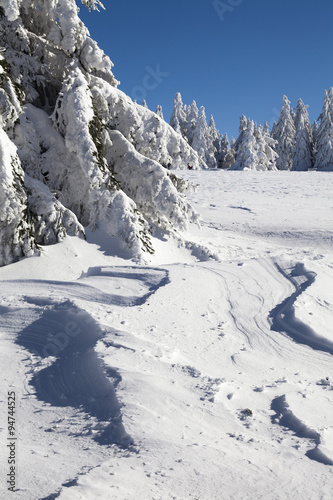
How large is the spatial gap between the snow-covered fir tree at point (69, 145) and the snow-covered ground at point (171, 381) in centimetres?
120

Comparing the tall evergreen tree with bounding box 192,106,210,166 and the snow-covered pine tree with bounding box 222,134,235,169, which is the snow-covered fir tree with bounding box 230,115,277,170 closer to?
the tall evergreen tree with bounding box 192,106,210,166

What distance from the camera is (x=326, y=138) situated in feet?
150

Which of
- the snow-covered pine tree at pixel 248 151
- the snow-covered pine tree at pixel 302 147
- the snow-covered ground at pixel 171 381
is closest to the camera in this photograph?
the snow-covered ground at pixel 171 381

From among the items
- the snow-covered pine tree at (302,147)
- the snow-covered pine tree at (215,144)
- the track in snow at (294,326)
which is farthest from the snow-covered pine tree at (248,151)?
the track in snow at (294,326)

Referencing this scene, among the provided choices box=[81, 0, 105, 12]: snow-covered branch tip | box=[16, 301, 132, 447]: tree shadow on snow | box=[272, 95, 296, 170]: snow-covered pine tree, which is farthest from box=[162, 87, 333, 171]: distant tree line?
box=[16, 301, 132, 447]: tree shadow on snow

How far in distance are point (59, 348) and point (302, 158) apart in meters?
52.2

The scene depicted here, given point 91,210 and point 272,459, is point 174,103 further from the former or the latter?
point 272,459

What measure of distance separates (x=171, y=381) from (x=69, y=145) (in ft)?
20.4

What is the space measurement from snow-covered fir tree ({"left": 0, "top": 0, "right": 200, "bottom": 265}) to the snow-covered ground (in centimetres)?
120

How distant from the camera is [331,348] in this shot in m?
4.11

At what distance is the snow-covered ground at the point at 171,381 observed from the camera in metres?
2.31

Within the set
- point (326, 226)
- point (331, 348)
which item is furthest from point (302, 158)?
point (331, 348)

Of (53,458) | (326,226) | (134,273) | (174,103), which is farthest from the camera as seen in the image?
(174,103)

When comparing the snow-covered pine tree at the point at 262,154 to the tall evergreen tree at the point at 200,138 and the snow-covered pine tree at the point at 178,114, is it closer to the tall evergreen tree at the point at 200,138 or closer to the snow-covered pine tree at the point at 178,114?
the tall evergreen tree at the point at 200,138
